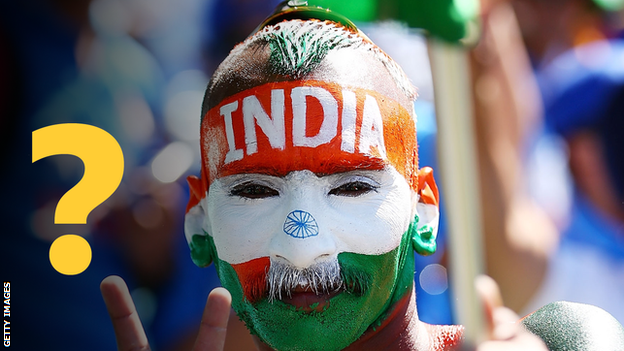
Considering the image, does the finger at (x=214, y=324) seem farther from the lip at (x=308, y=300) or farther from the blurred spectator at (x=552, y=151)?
the blurred spectator at (x=552, y=151)

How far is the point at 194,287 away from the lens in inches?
81.9

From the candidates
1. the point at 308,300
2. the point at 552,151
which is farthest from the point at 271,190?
the point at 552,151

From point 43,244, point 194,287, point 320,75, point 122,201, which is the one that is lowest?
point 194,287

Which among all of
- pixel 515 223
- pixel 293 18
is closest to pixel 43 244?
pixel 293 18

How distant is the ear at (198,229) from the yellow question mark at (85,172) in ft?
1.41

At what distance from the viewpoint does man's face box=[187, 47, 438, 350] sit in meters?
1.26

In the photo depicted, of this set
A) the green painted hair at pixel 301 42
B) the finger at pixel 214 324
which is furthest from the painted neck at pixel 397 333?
the green painted hair at pixel 301 42

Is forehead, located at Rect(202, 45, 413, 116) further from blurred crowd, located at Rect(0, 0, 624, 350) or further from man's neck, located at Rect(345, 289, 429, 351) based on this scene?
man's neck, located at Rect(345, 289, 429, 351)

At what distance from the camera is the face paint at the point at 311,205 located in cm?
126

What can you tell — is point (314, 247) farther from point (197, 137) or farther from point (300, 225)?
point (197, 137)

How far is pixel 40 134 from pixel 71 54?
0.31 meters

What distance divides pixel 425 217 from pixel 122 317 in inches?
35.3

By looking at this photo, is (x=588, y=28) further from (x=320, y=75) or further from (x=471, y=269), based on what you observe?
(x=320, y=75)

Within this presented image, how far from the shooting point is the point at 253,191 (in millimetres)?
1362
